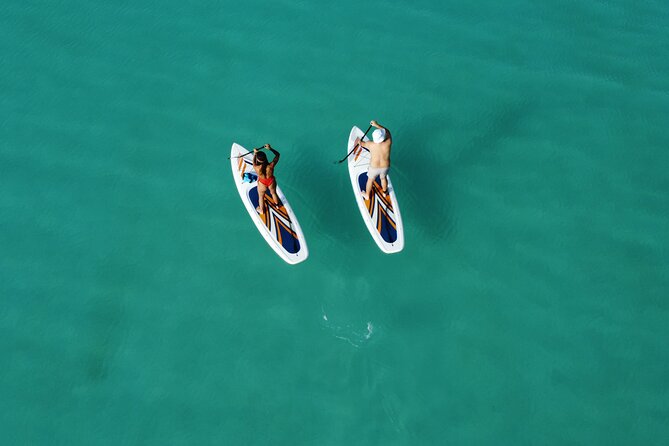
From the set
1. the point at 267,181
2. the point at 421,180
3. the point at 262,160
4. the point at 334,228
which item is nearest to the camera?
the point at 262,160

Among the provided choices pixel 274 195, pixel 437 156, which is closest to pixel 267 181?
pixel 274 195

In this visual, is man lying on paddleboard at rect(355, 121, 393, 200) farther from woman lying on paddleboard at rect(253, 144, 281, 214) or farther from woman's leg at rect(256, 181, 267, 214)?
woman's leg at rect(256, 181, 267, 214)

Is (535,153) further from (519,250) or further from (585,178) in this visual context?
(519,250)

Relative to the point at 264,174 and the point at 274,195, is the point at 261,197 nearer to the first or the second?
the point at 274,195

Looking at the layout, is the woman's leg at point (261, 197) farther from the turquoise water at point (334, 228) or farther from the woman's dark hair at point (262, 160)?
the turquoise water at point (334, 228)

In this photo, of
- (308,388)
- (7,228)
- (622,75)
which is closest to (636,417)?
(308,388)

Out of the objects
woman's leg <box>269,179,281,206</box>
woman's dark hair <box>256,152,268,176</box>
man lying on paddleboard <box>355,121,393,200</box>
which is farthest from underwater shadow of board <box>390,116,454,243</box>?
woman's dark hair <box>256,152,268,176</box>

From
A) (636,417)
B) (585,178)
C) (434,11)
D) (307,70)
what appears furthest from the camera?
(434,11)
